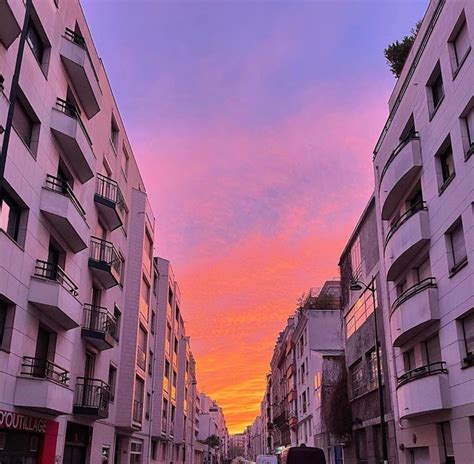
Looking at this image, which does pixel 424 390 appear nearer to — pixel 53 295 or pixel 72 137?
pixel 53 295

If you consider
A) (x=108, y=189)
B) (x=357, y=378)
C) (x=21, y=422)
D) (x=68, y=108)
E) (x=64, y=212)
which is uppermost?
(x=108, y=189)

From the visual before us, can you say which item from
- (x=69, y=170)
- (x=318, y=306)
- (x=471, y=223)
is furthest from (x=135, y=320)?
(x=318, y=306)

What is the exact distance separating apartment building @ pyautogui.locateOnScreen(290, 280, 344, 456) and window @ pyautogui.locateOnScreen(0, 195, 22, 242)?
86.3 feet

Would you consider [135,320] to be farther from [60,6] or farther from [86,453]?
[60,6]

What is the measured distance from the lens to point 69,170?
2278 cm

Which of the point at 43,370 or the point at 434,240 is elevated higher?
the point at 434,240

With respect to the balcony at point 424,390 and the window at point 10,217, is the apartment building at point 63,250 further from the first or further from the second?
the balcony at point 424,390

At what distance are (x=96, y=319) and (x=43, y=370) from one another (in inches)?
240

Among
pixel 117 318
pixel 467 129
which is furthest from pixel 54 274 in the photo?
pixel 467 129

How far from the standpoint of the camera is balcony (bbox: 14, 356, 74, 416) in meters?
17.4

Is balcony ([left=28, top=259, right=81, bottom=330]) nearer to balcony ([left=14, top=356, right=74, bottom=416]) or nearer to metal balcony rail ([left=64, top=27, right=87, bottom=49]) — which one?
balcony ([left=14, top=356, right=74, bottom=416])

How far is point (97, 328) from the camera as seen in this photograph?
25.4 m

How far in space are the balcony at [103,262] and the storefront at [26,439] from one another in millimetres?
7375

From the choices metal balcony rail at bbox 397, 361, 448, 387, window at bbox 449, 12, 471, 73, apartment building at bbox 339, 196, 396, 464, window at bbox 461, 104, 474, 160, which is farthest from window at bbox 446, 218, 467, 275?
apartment building at bbox 339, 196, 396, 464
